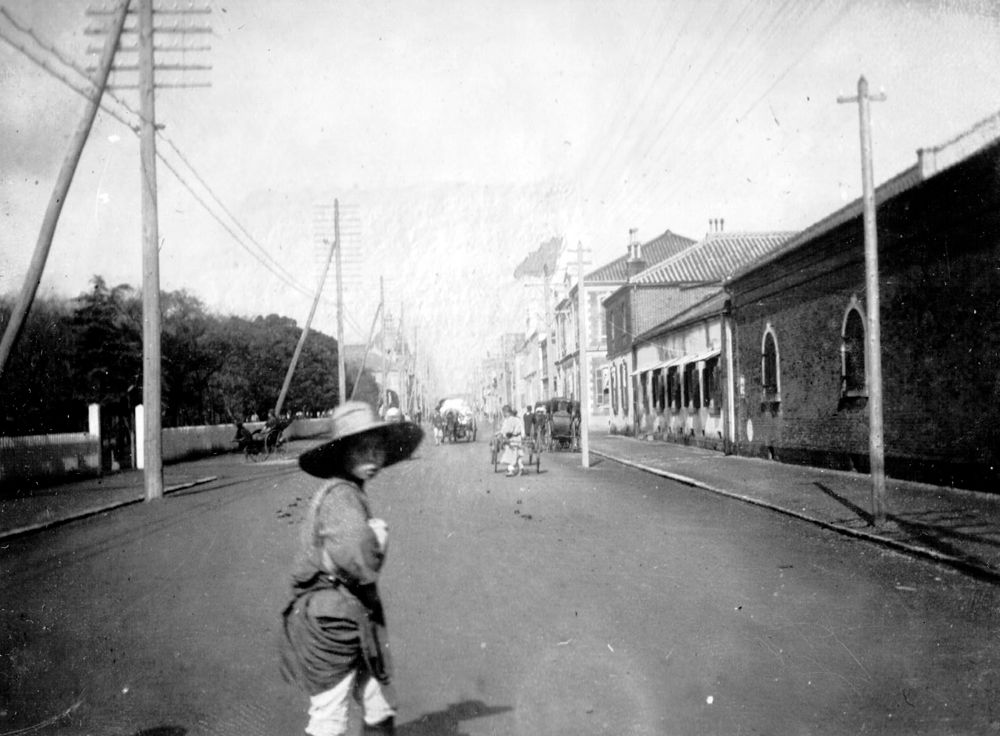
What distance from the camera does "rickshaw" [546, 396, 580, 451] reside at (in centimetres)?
3438

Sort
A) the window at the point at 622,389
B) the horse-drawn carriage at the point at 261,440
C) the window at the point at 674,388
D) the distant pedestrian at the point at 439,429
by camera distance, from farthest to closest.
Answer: the window at the point at 622,389
the distant pedestrian at the point at 439,429
the window at the point at 674,388
the horse-drawn carriage at the point at 261,440

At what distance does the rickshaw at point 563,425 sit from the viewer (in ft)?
113

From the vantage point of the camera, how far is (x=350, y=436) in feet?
13.3

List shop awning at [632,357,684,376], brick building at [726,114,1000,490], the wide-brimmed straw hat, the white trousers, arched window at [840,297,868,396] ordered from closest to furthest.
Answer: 1. the white trousers
2. the wide-brimmed straw hat
3. brick building at [726,114,1000,490]
4. arched window at [840,297,868,396]
5. shop awning at [632,357,684,376]

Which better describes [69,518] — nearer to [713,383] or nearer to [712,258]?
[713,383]

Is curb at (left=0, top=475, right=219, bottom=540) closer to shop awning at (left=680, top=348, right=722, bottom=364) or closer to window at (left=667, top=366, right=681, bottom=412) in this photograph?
shop awning at (left=680, top=348, right=722, bottom=364)

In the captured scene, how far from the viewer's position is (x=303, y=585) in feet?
12.9

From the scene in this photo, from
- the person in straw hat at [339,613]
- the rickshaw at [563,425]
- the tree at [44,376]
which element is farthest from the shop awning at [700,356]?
the person in straw hat at [339,613]

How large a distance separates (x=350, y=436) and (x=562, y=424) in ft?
100

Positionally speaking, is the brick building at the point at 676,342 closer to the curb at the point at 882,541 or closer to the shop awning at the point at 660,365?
the shop awning at the point at 660,365

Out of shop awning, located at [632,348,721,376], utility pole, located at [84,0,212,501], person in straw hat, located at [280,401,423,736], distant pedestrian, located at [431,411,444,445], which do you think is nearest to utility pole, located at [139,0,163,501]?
utility pole, located at [84,0,212,501]

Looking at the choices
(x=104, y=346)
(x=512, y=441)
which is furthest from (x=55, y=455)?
(x=104, y=346)

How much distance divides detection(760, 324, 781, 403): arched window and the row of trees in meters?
16.8

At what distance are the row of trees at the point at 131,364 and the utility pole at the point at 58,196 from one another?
8.35 meters
